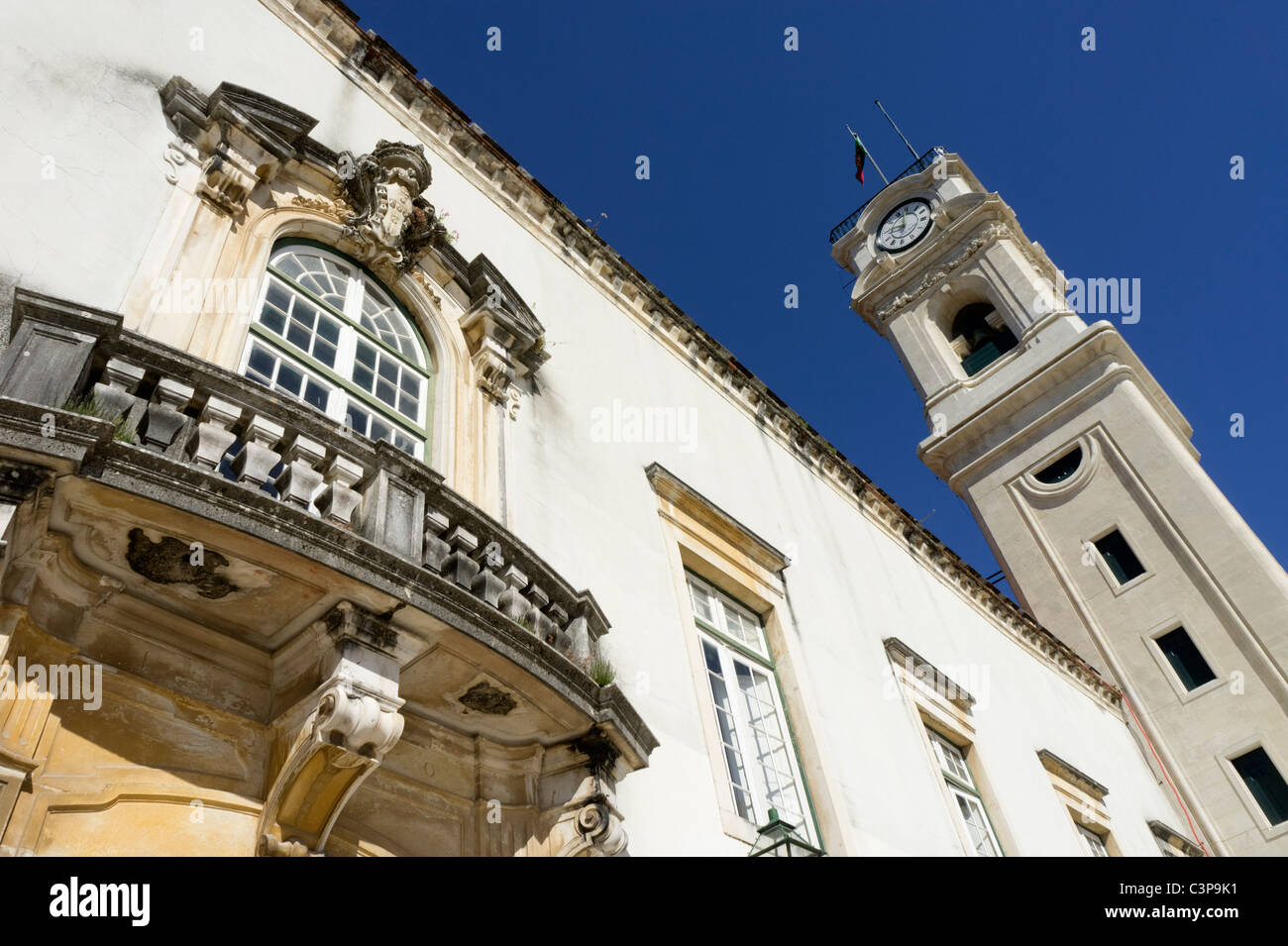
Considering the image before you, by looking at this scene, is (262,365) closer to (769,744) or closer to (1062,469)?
(769,744)

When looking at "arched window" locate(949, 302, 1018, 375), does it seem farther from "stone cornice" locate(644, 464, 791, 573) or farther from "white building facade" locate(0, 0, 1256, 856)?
"stone cornice" locate(644, 464, 791, 573)

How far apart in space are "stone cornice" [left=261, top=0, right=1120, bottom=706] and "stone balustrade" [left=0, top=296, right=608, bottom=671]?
5228mm

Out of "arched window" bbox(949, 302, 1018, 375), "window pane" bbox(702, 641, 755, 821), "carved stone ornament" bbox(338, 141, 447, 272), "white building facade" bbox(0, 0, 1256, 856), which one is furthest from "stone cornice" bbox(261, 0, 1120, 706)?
"arched window" bbox(949, 302, 1018, 375)

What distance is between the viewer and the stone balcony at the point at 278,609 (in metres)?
3.78

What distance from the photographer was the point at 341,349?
650cm

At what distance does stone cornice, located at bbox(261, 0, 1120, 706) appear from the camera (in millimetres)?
8812

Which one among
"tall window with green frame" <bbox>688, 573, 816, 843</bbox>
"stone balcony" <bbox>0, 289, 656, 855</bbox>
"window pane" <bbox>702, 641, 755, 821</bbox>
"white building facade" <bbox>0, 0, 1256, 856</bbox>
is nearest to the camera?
"stone balcony" <bbox>0, 289, 656, 855</bbox>

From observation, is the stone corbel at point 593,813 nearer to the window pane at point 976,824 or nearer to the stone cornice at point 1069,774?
the window pane at point 976,824

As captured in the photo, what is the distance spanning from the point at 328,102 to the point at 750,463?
5.67 metres

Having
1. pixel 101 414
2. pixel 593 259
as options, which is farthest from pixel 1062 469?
pixel 101 414

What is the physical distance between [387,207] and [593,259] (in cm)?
364

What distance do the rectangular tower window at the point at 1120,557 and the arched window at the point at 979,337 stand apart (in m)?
5.27

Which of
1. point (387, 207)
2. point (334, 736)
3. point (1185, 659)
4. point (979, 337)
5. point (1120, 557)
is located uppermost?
point (979, 337)
